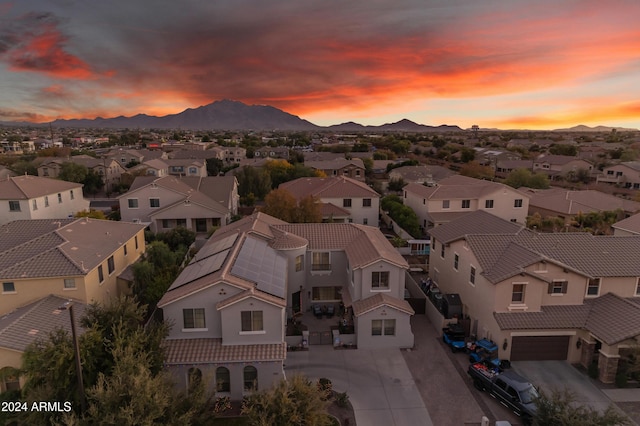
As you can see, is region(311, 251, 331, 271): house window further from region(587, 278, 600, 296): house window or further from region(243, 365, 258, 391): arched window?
region(587, 278, 600, 296): house window

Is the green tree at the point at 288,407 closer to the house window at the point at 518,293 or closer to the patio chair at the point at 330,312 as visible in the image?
the patio chair at the point at 330,312

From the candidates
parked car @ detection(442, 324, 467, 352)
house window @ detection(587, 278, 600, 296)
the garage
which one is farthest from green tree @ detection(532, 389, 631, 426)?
house window @ detection(587, 278, 600, 296)

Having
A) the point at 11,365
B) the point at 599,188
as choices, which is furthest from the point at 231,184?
the point at 599,188

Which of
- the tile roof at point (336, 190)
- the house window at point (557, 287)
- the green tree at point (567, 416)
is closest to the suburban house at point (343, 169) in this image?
the tile roof at point (336, 190)

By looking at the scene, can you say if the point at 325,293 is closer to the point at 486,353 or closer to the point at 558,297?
→ the point at 486,353

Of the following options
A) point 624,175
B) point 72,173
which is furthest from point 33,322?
point 624,175

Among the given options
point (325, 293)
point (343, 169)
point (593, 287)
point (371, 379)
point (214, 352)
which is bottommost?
point (371, 379)
